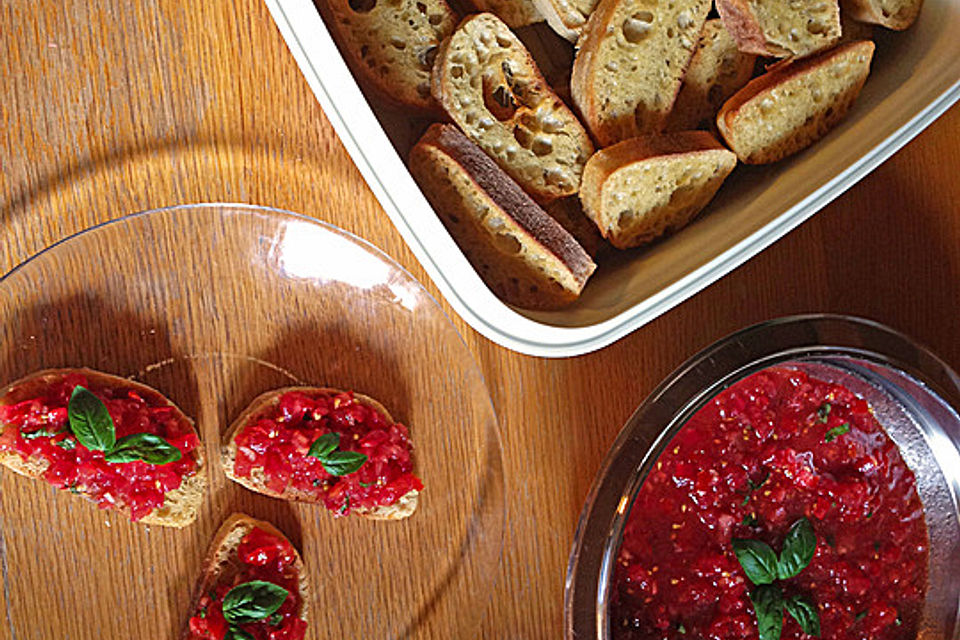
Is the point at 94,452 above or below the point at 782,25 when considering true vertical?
below

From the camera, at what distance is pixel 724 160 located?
43.4 inches

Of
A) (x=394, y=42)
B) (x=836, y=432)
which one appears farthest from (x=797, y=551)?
(x=394, y=42)

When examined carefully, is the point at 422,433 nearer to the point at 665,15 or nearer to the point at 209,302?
the point at 209,302

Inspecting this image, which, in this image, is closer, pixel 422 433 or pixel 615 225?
pixel 615 225

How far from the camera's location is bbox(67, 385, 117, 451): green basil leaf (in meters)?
1.08

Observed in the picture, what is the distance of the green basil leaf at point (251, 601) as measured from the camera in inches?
44.4

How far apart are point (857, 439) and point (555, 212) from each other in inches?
20.0

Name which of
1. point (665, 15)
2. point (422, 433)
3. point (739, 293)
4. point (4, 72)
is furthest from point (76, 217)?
point (739, 293)

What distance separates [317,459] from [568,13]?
0.64 meters

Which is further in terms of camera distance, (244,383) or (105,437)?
(244,383)

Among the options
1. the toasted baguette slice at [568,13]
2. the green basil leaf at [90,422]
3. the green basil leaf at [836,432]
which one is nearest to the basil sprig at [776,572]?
the green basil leaf at [836,432]

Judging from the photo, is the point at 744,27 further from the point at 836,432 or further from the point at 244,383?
the point at 244,383

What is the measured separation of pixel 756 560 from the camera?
1.12 metres

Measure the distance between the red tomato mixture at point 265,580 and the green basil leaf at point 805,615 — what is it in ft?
2.06
